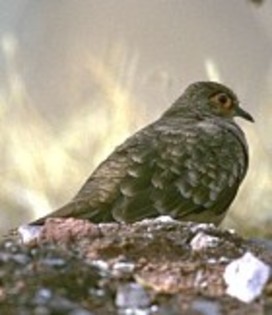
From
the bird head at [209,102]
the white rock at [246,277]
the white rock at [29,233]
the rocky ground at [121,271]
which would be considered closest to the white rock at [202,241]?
the rocky ground at [121,271]

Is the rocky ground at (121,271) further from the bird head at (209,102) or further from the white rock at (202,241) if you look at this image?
the bird head at (209,102)

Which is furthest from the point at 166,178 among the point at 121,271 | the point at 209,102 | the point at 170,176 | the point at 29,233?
the point at 121,271

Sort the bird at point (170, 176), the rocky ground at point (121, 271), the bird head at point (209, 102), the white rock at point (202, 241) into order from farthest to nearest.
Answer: the bird head at point (209, 102) → the bird at point (170, 176) → the white rock at point (202, 241) → the rocky ground at point (121, 271)

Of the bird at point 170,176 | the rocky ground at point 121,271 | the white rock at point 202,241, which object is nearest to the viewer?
the rocky ground at point 121,271

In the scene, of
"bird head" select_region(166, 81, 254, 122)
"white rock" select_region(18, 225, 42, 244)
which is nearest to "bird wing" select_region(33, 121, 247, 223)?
"bird head" select_region(166, 81, 254, 122)

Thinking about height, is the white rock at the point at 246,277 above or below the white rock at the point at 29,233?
below

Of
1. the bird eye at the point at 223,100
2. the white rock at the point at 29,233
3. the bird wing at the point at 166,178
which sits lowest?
the bird wing at the point at 166,178

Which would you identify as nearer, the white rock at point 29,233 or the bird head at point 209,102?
the white rock at point 29,233
